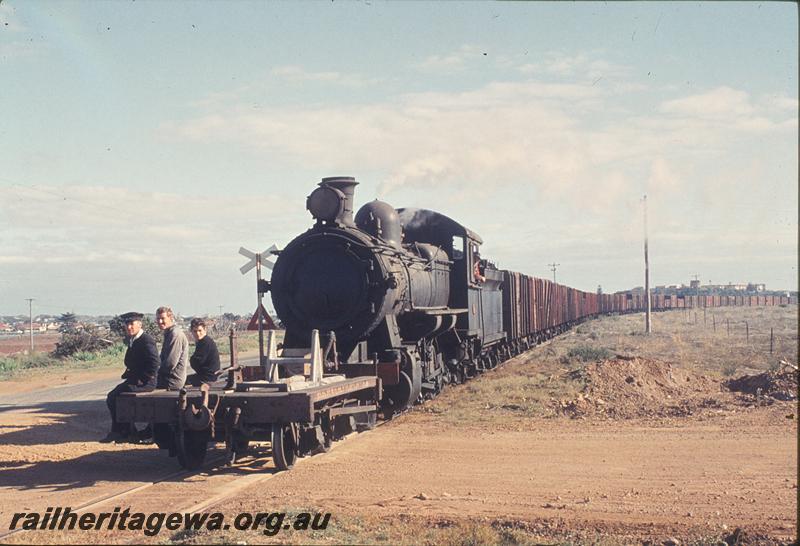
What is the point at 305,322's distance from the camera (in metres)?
13.2

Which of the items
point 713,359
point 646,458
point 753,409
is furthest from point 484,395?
point 713,359

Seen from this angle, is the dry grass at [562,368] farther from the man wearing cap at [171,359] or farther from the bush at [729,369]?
the man wearing cap at [171,359]

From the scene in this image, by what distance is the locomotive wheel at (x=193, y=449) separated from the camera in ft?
34.7

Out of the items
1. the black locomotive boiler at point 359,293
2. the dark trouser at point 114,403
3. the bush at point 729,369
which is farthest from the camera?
the bush at point 729,369

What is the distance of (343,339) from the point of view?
12.9 meters

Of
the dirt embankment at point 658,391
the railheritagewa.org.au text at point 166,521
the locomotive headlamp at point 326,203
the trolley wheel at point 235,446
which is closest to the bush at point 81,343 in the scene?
the dirt embankment at point 658,391

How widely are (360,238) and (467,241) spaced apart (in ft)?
18.0

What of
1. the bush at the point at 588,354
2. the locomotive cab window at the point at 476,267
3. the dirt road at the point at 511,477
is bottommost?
the dirt road at the point at 511,477

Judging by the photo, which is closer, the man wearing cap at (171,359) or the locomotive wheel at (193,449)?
the locomotive wheel at (193,449)

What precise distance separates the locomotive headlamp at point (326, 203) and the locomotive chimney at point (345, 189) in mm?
113

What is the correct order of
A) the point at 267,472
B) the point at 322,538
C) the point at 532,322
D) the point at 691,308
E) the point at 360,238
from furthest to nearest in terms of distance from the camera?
the point at 691,308, the point at 532,322, the point at 360,238, the point at 267,472, the point at 322,538

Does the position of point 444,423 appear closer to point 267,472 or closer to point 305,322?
point 305,322

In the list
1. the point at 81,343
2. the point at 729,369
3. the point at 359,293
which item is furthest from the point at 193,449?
the point at 81,343

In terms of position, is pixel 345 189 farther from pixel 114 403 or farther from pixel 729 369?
pixel 729 369
